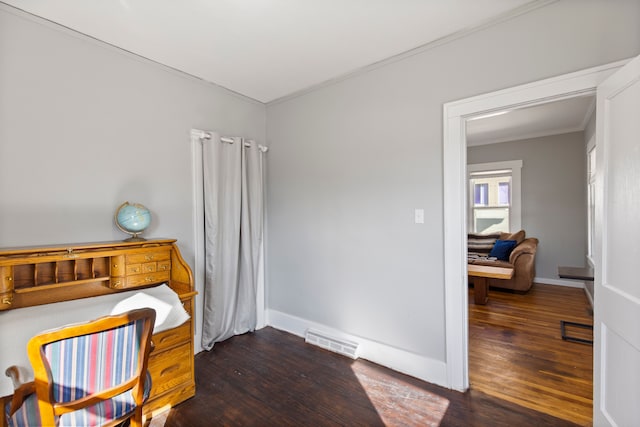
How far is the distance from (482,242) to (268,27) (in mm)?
5014

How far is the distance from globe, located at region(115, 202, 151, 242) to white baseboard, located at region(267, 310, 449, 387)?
71.4 inches

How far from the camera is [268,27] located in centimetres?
205

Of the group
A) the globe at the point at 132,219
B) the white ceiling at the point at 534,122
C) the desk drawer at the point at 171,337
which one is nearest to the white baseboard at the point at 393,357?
the desk drawer at the point at 171,337

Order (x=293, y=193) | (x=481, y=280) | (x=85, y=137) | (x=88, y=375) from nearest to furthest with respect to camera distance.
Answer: (x=88, y=375) → (x=85, y=137) → (x=293, y=193) → (x=481, y=280)

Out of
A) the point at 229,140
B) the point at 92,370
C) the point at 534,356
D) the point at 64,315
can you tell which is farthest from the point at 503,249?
the point at 64,315

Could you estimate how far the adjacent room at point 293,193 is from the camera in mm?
1667

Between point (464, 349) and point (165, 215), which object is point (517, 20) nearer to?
point (464, 349)

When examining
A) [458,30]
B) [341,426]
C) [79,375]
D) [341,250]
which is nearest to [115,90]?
[79,375]

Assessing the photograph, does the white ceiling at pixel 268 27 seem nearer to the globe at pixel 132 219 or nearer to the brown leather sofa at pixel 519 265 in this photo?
the globe at pixel 132 219

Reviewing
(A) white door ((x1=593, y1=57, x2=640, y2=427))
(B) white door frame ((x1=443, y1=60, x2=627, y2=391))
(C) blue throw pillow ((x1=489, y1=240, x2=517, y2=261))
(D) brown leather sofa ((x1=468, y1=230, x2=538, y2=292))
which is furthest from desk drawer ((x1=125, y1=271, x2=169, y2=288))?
(C) blue throw pillow ((x1=489, y1=240, x2=517, y2=261))

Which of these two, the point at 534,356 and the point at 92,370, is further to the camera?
the point at 534,356

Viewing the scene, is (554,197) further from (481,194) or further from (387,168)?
(387,168)

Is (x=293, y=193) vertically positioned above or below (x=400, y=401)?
above

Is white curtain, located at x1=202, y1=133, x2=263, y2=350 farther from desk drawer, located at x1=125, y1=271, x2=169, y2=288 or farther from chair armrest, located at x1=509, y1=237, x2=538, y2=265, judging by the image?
chair armrest, located at x1=509, y1=237, x2=538, y2=265
